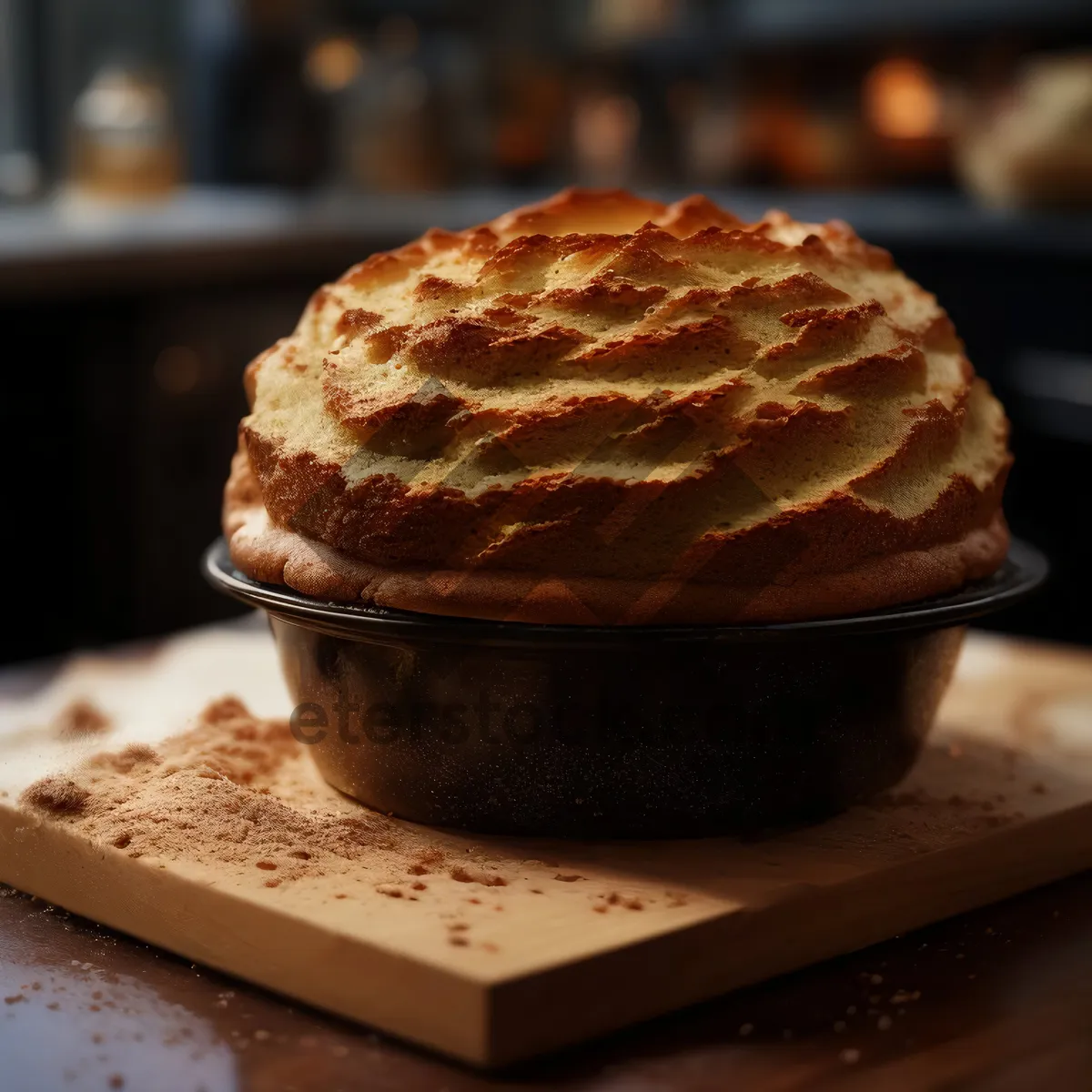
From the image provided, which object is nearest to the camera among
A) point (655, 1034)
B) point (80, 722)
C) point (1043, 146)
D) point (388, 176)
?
point (655, 1034)

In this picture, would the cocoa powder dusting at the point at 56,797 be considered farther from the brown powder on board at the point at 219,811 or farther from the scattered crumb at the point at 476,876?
the scattered crumb at the point at 476,876

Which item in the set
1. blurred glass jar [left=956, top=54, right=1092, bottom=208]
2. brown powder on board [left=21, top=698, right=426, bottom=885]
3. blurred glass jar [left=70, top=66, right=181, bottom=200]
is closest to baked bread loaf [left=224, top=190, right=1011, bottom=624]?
brown powder on board [left=21, top=698, right=426, bottom=885]

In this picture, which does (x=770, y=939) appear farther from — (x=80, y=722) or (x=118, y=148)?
(x=118, y=148)

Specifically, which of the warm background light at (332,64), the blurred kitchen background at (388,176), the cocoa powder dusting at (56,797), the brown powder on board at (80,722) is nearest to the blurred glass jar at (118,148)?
the blurred kitchen background at (388,176)

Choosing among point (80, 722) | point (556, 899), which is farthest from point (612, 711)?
point (80, 722)

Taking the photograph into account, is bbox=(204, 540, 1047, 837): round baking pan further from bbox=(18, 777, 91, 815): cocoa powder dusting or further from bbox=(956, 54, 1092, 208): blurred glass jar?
bbox=(956, 54, 1092, 208): blurred glass jar

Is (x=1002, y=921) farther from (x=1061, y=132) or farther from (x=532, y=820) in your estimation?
(x=1061, y=132)
